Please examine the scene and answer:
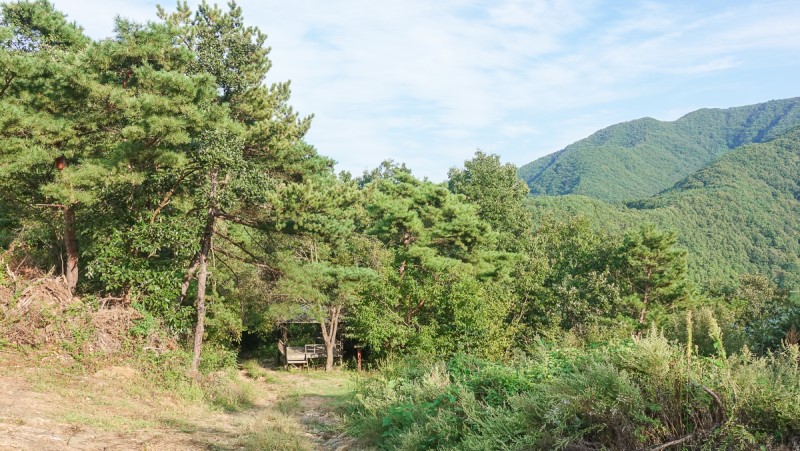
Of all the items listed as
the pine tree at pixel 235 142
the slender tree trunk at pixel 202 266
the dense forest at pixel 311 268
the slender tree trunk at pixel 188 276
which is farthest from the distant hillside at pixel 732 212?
the slender tree trunk at pixel 202 266

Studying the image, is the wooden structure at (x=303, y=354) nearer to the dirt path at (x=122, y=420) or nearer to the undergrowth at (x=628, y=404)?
the dirt path at (x=122, y=420)

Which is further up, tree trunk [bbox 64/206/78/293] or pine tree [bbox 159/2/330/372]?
pine tree [bbox 159/2/330/372]

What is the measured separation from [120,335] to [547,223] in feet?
121

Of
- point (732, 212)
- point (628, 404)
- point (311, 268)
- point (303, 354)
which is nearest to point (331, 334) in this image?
point (303, 354)

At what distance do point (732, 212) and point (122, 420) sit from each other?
318ft

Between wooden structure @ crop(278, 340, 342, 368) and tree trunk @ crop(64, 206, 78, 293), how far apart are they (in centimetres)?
1410

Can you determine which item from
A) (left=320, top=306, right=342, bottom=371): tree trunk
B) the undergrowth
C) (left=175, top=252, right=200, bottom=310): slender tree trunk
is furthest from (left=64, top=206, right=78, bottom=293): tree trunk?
(left=320, top=306, right=342, bottom=371): tree trunk

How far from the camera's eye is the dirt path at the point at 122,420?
→ 6.12m

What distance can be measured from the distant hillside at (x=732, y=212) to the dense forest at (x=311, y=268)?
3890cm

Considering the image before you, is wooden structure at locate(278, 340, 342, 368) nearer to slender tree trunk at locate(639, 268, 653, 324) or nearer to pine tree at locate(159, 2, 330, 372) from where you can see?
pine tree at locate(159, 2, 330, 372)

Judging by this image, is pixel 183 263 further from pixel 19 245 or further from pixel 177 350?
pixel 19 245

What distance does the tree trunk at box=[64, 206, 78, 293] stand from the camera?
41.5ft

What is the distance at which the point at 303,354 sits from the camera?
86.7ft

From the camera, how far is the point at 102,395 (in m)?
9.00
